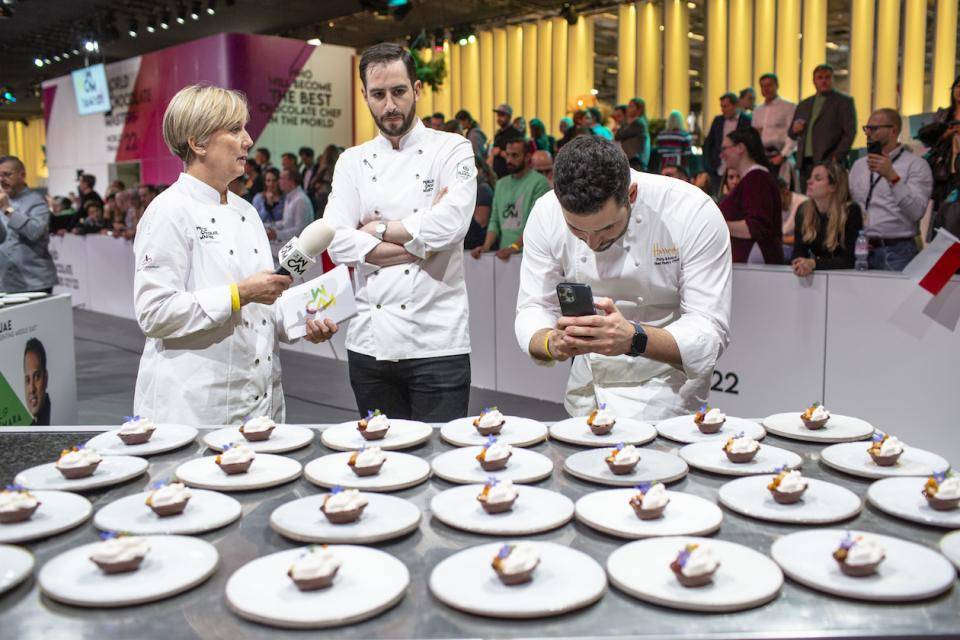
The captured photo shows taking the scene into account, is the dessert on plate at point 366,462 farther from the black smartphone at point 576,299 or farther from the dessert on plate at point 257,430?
the black smartphone at point 576,299

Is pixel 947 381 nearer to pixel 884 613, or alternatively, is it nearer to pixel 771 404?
pixel 771 404

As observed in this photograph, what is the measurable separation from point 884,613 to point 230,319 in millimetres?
1685

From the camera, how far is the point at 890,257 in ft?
15.7

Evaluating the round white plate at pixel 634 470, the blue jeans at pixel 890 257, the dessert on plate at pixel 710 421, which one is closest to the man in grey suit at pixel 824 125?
the blue jeans at pixel 890 257

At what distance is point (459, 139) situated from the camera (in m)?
2.70

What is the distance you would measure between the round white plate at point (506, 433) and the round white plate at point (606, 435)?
4cm

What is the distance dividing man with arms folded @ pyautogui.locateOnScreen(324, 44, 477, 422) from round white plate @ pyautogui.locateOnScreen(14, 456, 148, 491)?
1006mm

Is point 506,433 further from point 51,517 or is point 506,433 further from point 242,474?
point 51,517

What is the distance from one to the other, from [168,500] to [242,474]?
0.72 ft

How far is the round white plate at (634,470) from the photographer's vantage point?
151 centimetres

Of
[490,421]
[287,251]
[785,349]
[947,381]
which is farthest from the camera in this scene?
[785,349]

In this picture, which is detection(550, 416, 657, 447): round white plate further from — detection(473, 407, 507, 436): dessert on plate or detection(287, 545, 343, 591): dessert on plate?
detection(287, 545, 343, 591): dessert on plate

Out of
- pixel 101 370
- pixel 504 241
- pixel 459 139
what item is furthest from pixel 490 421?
pixel 101 370

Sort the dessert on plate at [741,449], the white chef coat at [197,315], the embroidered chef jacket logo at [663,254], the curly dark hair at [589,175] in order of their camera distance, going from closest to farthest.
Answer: the dessert on plate at [741,449] → the curly dark hair at [589,175] → the white chef coat at [197,315] → the embroidered chef jacket logo at [663,254]
